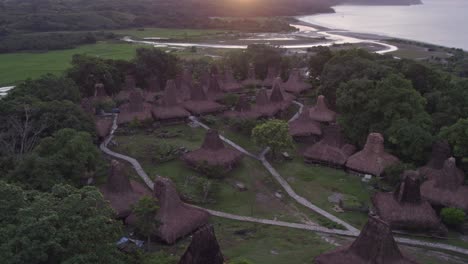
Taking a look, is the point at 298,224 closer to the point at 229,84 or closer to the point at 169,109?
the point at 169,109

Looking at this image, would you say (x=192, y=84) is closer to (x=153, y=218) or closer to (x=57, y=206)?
(x=153, y=218)

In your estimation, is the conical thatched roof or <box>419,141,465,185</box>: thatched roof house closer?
the conical thatched roof

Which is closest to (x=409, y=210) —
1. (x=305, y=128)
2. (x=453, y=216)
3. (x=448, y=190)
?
(x=453, y=216)

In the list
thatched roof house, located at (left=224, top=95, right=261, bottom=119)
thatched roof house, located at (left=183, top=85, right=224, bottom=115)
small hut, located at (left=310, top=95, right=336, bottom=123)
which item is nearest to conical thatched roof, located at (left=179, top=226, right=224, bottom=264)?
thatched roof house, located at (left=224, top=95, right=261, bottom=119)

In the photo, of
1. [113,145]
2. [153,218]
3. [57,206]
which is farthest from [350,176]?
[57,206]

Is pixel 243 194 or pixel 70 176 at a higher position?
pixel 70 176

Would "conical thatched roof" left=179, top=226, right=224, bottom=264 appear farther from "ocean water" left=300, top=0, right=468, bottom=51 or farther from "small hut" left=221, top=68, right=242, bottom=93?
"ocean water" left=300, top=0, right=468, bottom=51

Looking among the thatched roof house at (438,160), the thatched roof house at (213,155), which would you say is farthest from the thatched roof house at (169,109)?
the thatched roof house at (438,160)
